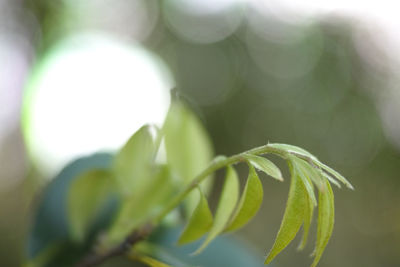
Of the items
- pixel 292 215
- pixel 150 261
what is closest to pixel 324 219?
pixel 292 215

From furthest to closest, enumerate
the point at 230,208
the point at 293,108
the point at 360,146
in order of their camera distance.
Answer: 1. the point at 293,108
2. the point at 360,146
3. the point at 230,208

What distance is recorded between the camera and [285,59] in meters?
3.66

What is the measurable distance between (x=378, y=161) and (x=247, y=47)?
1.65 m

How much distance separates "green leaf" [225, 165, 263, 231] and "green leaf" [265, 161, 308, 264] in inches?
1.2

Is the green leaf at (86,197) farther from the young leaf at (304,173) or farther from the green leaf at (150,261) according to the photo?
the young leaf at (304,173)

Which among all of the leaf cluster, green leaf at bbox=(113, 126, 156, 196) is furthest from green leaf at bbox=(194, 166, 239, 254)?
green leaf at bbox=(113, 126, 156, 196)

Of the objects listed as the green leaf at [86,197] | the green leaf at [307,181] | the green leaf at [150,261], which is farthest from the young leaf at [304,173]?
the green leaf at [86,197]

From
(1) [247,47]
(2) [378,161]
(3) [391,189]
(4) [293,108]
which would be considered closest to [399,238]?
(3) [391,189]

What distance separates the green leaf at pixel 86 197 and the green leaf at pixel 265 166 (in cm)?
23

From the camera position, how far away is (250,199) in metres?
0.34

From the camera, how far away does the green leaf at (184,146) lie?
0.51m

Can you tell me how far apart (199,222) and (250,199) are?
6cm

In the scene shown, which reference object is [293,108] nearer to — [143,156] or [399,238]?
[399,238]

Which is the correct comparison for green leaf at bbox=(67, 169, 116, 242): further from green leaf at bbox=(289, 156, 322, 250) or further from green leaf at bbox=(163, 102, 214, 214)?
green leaf at bbox=(289, 156, 322, 250)
